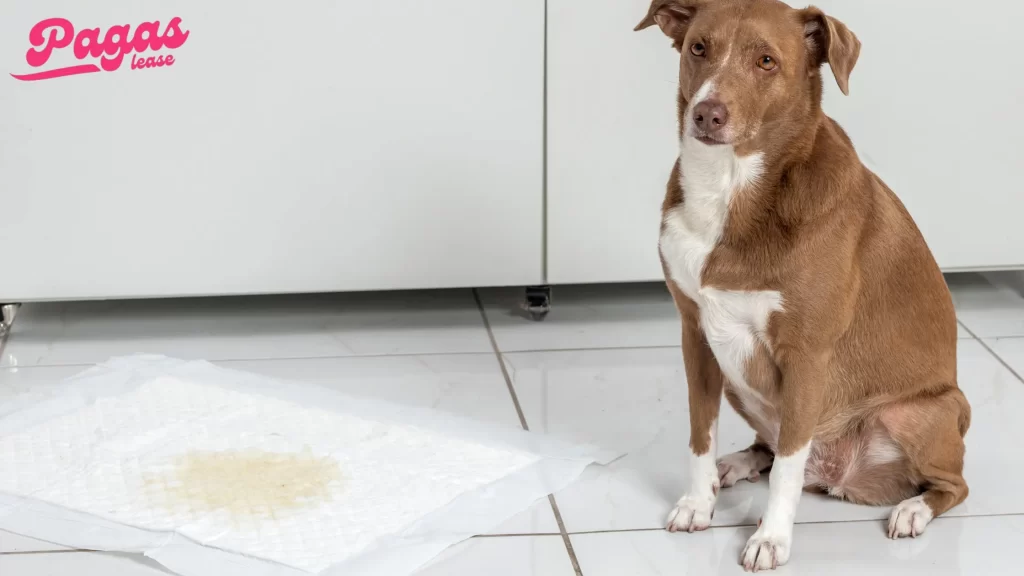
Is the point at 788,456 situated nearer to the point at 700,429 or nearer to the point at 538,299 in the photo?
the point at 700,429

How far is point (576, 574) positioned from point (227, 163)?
3.80 ft

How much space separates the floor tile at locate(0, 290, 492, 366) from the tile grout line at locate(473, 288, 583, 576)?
0.06 feet

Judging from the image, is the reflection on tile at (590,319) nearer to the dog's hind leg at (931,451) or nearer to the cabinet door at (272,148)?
the cabinet door at (272,148)

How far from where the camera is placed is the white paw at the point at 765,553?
1.56 metres

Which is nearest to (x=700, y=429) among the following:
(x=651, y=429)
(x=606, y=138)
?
(x=651, y=429)

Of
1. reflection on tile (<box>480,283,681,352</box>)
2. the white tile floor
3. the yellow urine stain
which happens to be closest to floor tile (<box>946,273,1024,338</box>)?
the white tile floor

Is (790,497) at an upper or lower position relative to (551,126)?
lower

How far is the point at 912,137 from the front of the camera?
2391 millimetres

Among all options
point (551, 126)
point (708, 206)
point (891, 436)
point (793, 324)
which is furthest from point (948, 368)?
point (551, 126)

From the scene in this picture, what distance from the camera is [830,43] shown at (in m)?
1.44

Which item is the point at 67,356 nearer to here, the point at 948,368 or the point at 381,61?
the point at 381,61

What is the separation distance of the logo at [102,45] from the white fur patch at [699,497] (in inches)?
49.6

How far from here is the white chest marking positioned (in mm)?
1529

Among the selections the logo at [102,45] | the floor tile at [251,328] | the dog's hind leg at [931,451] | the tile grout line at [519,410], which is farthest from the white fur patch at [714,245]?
the logo at [102,45]
